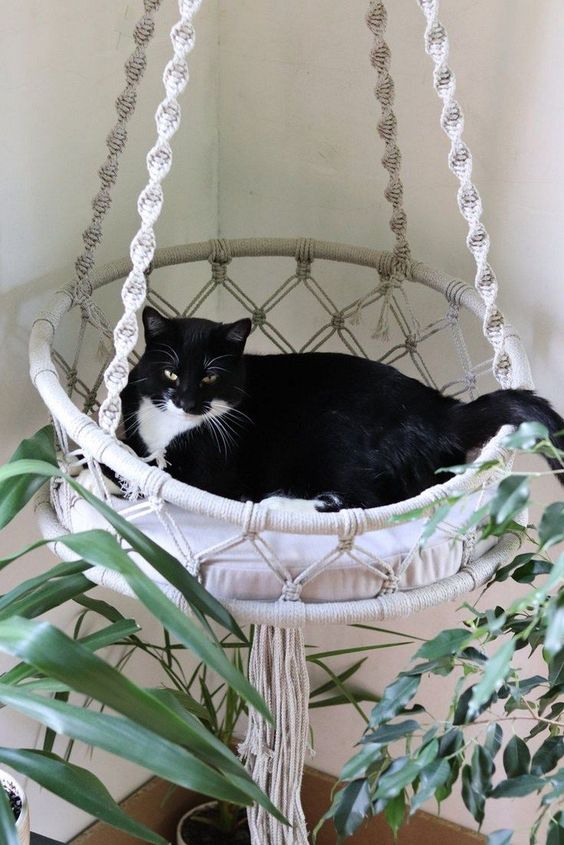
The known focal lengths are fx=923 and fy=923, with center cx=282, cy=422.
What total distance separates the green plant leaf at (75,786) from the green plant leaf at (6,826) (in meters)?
0.03

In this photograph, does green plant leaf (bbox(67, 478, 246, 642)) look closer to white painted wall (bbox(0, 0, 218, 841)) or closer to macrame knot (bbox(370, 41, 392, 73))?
white painted wall (bbox(0, 0, 218, 841))

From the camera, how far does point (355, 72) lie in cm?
137

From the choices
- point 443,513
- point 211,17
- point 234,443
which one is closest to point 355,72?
point 211,17

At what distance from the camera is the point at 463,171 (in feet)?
3.27

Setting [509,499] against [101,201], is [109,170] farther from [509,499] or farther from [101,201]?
[509,499]

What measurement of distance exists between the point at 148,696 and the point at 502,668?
10.6 inches

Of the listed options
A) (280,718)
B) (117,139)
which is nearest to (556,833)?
(280,718)

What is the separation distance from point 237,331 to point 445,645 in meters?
0.53

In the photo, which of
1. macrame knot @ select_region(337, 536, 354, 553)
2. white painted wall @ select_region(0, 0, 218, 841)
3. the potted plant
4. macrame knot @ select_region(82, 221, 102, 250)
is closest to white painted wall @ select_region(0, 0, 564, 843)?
white painted wall @ select_region(0, 0, 218, 841)

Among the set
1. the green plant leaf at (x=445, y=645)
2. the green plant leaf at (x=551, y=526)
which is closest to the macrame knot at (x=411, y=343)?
the green plant leaf at (x=445, y=645)

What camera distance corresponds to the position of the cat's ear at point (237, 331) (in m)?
1.17

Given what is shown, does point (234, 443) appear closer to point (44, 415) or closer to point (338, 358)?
point (338, 358)

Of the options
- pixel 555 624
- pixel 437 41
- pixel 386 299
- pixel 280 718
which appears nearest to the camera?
pixel 555 624

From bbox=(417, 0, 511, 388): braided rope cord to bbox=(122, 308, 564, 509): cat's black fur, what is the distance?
72mm
